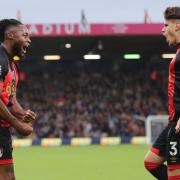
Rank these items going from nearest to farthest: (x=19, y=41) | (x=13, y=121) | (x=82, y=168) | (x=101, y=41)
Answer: (x=13, y=121) → (x=19, y=41) → (x=82, y=168) → (x=101, y=41)

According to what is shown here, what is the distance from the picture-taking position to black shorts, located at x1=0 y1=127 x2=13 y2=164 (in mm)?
6543

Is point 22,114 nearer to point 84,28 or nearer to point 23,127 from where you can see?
point 23,127

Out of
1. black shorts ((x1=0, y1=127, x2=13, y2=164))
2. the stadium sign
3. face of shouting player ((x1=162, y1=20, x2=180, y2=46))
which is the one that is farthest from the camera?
the stadium sign

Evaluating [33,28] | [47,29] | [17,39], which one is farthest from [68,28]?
[17,39]

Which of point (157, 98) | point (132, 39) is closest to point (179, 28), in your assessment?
point (132, 39)

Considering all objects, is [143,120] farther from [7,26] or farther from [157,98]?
[7,26]

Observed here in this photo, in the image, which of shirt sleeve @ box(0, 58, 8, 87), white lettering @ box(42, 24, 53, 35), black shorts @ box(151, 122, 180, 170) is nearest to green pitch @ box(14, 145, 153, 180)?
black shorts @ box(151, 122, 180, 170)

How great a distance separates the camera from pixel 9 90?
6648 mm

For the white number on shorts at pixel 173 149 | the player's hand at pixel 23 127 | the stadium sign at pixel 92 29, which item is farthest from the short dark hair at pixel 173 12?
the stadium sign at pixel 92 29

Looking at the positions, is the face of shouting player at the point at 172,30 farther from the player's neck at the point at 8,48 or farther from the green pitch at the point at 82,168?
the green pitch at the point at 82,168

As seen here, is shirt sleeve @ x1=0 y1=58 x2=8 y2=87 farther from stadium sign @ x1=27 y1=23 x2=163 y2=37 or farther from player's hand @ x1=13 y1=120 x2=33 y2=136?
stadium sign @ x1=27 y1=23 x2=163 y2=37

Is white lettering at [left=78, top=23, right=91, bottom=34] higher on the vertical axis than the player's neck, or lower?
lower

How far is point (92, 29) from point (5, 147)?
2031 centimetres

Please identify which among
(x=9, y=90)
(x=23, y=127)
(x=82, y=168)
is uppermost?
(x=9, y=90)
